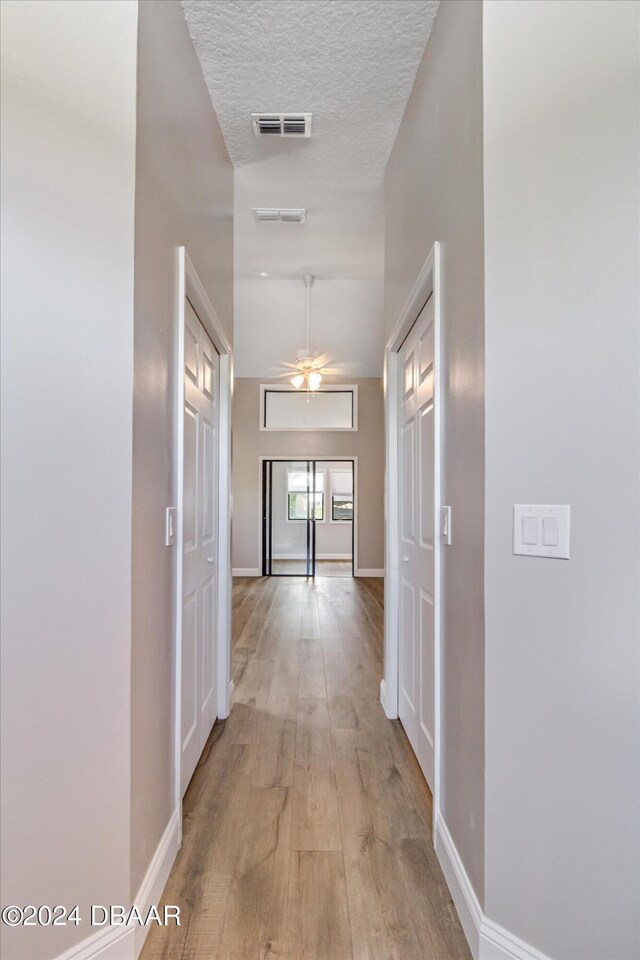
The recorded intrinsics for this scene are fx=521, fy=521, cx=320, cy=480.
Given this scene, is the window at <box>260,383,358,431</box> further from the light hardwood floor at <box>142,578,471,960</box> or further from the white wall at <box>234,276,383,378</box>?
the light hardwood floor at <box>142,578,471,960</box>

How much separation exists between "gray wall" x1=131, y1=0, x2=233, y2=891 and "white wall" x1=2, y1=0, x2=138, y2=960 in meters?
0.07

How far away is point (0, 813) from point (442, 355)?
5.81 feet

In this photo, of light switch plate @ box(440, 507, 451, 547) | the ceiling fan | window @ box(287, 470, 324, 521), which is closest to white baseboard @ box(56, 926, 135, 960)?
light switch plate @ box(440, 507, 451, 547)

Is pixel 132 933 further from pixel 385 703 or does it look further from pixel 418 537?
pixel 385 703

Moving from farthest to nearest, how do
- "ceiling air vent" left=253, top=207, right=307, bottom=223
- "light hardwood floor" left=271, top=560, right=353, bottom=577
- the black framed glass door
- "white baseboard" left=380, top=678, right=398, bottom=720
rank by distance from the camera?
"light hardwood floor" left=271, top=560, right=353, bottom=577
the black framed glass door
"ceiling air vent" left=253, top=207, right=307, bottom=223
"white baseboard" left=380, top=678, right=398, bottom=720

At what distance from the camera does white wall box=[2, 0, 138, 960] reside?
1.21 metres

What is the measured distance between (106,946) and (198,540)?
1.35 meters

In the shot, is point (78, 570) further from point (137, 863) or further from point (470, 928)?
point (470, 928)

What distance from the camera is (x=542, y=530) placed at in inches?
51.2

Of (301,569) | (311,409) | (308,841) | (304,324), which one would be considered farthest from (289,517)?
(308,841)

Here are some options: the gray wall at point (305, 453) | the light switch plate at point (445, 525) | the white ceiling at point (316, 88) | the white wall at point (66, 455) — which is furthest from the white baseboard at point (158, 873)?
the gray wall at point (305, 453)

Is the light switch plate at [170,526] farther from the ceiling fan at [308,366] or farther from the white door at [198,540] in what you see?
the ceiling fan at [308,366]

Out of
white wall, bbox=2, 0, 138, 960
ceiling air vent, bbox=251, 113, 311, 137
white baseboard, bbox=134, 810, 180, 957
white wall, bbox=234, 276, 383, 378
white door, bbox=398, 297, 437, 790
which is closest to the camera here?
white wall, bbox=2, 0, 138, 960

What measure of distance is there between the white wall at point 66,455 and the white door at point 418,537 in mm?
1113
